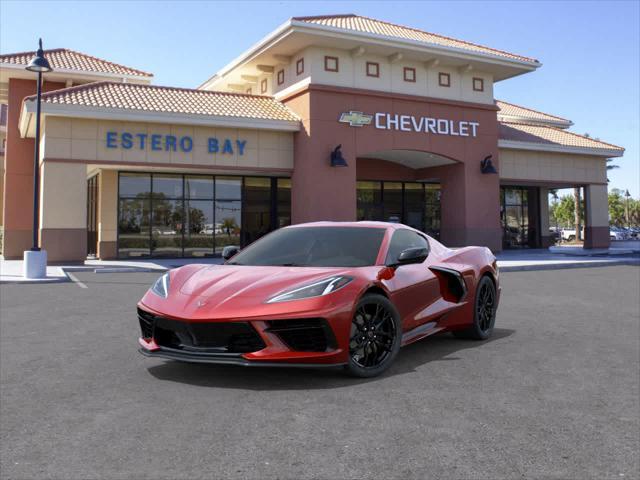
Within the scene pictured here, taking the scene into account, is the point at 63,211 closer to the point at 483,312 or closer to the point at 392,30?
the point at 392,30

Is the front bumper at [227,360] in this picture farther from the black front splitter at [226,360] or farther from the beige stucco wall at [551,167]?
the beige stucco wall at [551,167]

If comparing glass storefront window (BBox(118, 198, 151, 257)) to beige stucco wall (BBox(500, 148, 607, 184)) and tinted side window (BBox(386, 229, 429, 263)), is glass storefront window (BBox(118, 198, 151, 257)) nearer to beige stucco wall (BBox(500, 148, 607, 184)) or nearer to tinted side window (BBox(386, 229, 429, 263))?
beige stucco wall (BBox(500, 148, 607, 184))

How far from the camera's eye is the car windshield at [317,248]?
17.1ft

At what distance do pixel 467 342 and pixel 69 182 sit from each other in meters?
16.7

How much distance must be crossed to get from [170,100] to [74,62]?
642 cm

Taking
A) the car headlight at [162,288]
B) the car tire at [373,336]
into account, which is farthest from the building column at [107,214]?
the car tire at [373,336]

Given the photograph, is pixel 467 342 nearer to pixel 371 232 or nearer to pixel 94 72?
pixel 371 232

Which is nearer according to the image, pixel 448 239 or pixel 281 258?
pixel 281 258

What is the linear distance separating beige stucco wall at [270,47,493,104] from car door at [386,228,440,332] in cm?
1726

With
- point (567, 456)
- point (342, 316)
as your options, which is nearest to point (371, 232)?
point (342, 316)

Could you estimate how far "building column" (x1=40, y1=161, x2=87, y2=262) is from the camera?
62.2 ft

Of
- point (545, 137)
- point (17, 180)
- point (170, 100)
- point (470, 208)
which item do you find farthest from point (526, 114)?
point (17, 180)

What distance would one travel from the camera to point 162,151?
67.6ft

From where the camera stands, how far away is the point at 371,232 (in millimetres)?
5582
